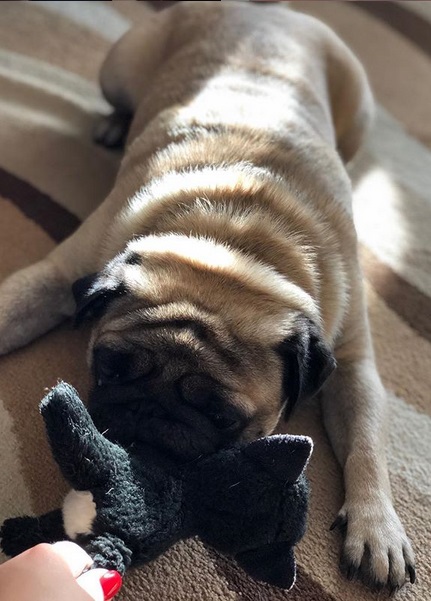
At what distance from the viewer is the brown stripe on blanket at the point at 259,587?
1.34 meters

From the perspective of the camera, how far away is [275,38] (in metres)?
2.21

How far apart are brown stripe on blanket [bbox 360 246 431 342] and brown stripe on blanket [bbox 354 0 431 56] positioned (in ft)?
5.33

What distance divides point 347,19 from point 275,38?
4.66 feet

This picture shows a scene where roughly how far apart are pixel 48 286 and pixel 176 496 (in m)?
0.78

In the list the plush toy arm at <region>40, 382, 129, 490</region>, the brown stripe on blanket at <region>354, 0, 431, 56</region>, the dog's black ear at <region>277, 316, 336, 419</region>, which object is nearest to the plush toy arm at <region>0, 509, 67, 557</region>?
the plush toy arm at <region>40, 382, 129, 490</region>

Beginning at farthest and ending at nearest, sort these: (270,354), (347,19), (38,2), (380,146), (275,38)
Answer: (347,19) < (38,2) < (380,146) < (275,38) < (270,354)

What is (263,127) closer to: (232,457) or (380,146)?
(232,457)

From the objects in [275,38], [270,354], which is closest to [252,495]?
[270,354]

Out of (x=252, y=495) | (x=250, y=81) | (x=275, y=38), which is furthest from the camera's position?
(x=275, y=38)

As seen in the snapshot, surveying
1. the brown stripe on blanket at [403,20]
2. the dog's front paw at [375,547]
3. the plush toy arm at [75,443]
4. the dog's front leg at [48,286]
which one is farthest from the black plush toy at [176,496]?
the brown stripe on blanket at [403,20]

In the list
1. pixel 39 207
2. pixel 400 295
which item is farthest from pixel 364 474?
pixel 39 207

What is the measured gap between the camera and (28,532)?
3.87 ft

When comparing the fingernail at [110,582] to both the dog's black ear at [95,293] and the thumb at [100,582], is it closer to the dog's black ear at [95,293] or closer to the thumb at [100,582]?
the thumb at [100,582]

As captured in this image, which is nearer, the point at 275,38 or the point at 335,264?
the point at 335,264
